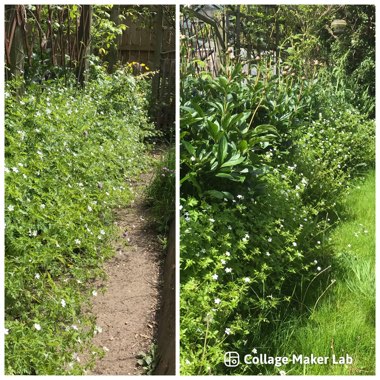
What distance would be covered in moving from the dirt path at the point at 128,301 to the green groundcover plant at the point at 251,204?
231mm

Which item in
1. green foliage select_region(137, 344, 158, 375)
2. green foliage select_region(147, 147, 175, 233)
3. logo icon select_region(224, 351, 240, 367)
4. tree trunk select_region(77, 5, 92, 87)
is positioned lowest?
green foliage select_region(137, 344, 158, 375)

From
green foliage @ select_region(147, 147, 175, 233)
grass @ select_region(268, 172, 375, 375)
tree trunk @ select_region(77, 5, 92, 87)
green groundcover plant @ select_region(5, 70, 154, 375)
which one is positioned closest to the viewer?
green groundcover plant @ select_region(5, 70, 154, 375)

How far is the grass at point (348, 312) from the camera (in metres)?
1.51

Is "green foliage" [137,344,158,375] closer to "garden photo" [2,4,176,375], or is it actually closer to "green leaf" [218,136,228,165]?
"garden photo" [2,4,176,375]

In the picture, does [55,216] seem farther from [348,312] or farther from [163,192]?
[348,312]

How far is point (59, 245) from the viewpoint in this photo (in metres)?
1.64

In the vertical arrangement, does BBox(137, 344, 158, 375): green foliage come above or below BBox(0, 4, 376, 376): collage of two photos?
below

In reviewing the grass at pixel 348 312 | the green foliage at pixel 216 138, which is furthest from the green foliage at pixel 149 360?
the green foliage at pixel 216 138

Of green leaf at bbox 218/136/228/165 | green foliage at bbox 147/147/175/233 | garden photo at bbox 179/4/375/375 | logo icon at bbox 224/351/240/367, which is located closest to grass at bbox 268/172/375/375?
garden photo at bbox 179/4/375/375

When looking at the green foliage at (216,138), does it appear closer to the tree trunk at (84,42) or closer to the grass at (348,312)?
the grass at (348,312)

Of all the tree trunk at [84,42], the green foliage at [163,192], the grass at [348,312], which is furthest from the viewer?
the tree trunk at [84,42]

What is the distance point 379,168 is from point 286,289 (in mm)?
476

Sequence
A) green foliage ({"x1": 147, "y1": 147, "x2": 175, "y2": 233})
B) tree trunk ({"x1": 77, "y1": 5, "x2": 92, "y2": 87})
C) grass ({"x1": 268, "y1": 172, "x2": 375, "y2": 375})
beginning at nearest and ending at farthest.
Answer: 1. grass ({"x1": 268, "y1": 172, "x2": 375, "y2": 375})
2. green foliage ({"x1": 147, "y1": 147, "x2": 175, "y2": 233})
3. tree trunk ({"x1": 77, "y1": 5, "x2": 92, "y2": 87})

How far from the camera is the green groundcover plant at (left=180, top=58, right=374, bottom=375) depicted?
1.47 meters
